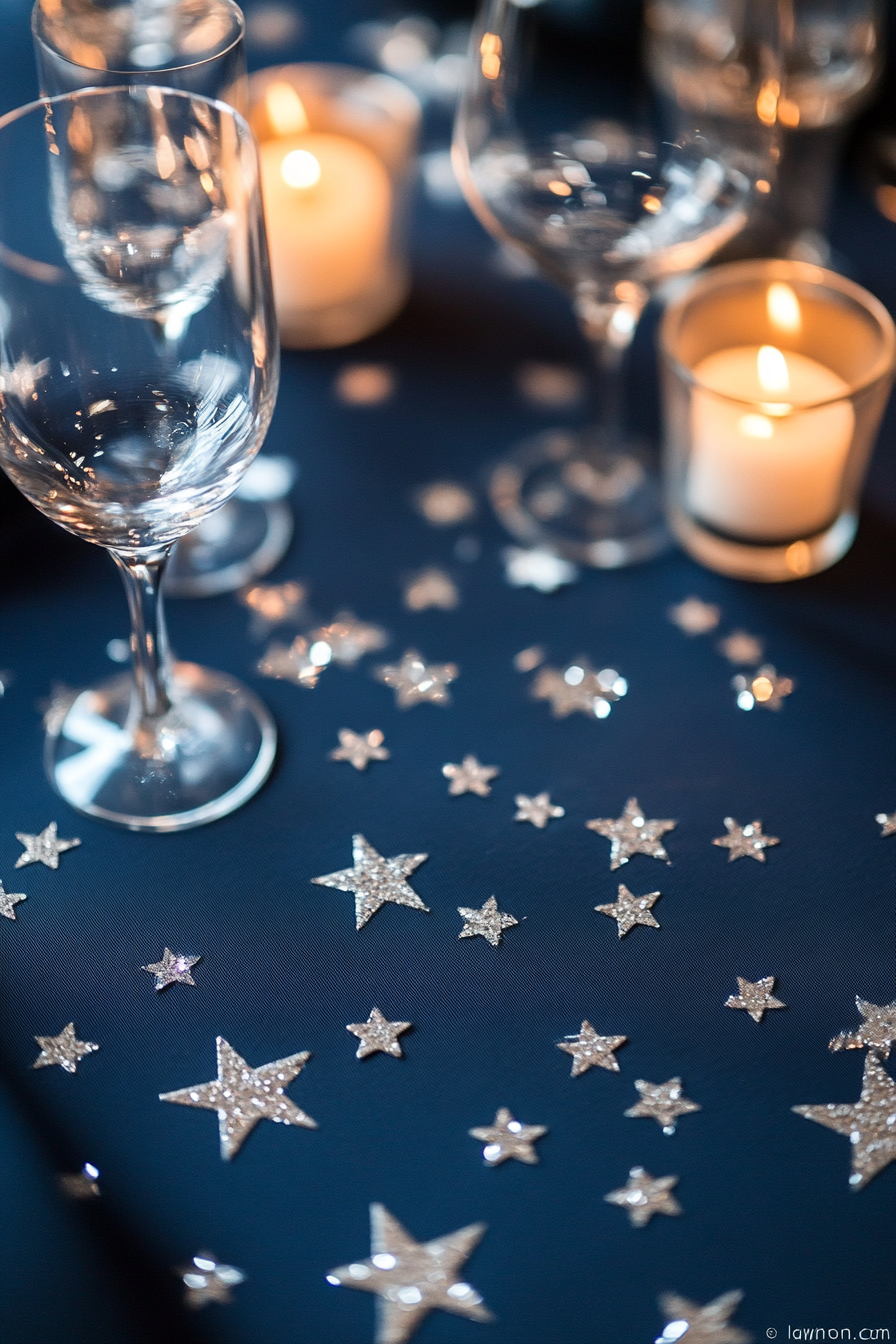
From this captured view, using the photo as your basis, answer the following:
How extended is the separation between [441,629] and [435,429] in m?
0.14

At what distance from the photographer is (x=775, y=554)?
65cm

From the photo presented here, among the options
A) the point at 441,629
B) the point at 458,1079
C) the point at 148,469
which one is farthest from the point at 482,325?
the point at 458,1079

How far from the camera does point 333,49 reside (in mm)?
891

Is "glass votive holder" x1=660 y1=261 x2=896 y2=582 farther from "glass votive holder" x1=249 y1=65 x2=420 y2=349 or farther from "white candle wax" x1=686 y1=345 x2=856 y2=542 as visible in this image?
"glass votive holder" x1=249 y1=65 x2=420 y2=349

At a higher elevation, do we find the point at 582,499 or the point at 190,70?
the point at 190,70

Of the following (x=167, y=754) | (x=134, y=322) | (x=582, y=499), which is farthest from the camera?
(x=582, y=499)

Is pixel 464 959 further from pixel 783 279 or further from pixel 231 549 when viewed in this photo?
pixel 783 279

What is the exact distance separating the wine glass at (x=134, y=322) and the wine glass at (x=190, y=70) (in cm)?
8

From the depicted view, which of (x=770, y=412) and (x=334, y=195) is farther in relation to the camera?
(x=334, y=195)

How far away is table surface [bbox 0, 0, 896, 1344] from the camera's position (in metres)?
0.42

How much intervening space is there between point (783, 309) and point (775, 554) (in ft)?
0.39

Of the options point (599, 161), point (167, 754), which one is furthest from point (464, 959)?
point (599, 161)

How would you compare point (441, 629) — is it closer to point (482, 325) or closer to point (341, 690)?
point (341, 690)

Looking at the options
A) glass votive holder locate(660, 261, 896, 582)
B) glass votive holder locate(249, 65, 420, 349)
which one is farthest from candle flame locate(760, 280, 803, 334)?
glass votive holder locate(249, 65, 420, 349)
